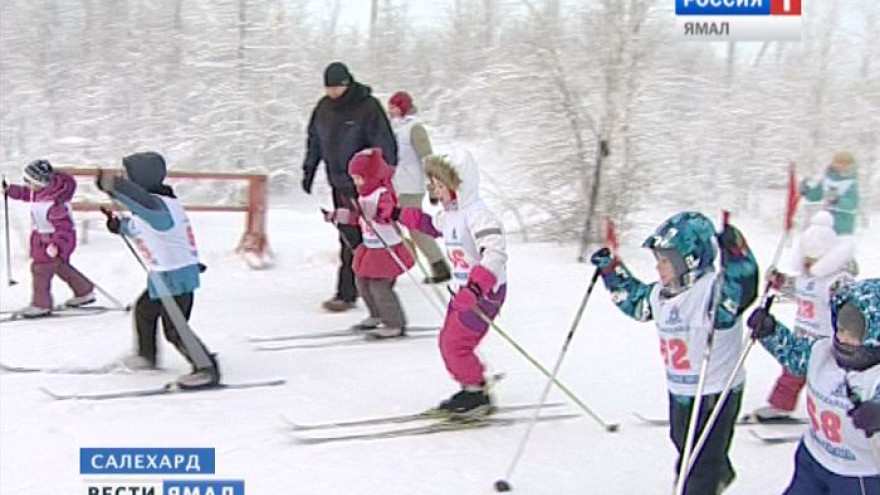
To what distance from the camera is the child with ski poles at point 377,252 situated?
6.37 m

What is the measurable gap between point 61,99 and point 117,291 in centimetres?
2104

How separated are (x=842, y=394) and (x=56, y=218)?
19.3 ft

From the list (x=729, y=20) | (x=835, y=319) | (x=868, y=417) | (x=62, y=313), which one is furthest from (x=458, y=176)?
(x=62, y=313)

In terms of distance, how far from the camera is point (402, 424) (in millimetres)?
4910

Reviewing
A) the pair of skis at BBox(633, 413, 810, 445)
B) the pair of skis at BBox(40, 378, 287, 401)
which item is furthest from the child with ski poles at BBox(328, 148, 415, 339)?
the pair of skis at BBox(633, 413, 810, 445)

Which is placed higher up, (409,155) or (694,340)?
(409,155)

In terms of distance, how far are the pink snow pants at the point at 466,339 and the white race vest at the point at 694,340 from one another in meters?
1.31

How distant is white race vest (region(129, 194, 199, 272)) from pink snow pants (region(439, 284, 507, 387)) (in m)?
1.54

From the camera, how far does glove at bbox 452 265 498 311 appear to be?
4.36 m

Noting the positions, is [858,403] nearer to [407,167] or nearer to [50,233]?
[407,167]

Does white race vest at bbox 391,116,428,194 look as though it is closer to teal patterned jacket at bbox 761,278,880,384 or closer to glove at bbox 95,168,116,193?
glove at bbox 95,168,116,193

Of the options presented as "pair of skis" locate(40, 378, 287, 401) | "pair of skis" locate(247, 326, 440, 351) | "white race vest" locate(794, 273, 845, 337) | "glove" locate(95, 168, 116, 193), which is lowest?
"pair of skis" locate(247, 326, 440, 351)

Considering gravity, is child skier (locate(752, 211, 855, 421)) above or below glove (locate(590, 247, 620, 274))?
below

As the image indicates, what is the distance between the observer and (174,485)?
375 centimetres
